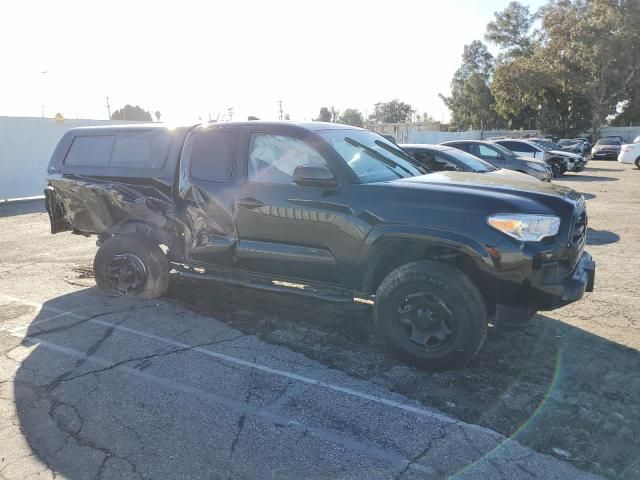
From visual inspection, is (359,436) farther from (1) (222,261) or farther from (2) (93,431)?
(1) (222,261)

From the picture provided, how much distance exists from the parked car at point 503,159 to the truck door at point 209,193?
33.3 feet

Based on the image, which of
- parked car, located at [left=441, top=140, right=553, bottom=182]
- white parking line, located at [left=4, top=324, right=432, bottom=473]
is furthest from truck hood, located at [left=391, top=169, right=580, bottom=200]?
parked car, located at [left=441, top=140, right=553, bottom=182]

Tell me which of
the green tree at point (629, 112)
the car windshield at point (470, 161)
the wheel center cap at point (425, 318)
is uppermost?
the green tree at point (629, 112)

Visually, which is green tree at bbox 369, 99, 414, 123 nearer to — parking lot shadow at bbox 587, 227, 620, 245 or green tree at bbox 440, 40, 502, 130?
green tree at bbox 440, 40, 502, 130

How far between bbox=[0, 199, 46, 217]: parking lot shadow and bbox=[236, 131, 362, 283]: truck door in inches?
420

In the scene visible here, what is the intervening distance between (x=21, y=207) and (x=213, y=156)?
11.8 metres

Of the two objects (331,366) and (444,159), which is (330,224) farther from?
(444,159)

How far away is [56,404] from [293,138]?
2.78 m

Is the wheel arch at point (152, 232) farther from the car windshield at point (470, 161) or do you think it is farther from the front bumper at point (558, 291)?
the car windshield at point (470, 161)

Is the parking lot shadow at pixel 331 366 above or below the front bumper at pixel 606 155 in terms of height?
below

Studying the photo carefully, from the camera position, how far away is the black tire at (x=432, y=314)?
11.9 feet

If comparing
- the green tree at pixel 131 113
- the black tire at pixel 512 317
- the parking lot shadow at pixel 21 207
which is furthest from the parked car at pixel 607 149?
the green tree at pixel 131 113

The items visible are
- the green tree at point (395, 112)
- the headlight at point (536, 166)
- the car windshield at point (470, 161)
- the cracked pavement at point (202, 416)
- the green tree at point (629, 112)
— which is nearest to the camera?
the cracked pavement at point (202, 416)

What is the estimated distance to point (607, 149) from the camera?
109ft
